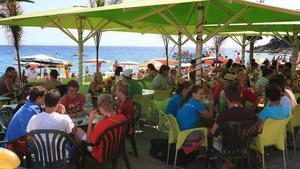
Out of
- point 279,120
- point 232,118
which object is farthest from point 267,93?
point 232,118

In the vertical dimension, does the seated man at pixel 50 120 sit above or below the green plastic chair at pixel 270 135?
above

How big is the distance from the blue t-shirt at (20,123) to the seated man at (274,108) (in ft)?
9.68

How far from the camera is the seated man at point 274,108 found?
5.22m

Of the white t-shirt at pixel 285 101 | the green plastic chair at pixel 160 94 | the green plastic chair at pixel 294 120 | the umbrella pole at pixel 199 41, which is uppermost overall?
the umbrella pole at pixel 199 41

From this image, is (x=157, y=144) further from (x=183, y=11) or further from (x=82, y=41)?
(x=82, y=41)

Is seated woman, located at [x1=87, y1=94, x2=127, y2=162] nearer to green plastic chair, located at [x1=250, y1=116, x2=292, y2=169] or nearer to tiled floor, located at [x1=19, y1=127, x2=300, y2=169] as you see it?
tiled floor, located at [x1=19, y1=127, x2=300, y2=169]

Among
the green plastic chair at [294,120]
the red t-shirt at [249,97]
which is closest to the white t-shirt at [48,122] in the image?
the green plastic chair at [294,120]

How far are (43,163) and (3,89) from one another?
5.72 m

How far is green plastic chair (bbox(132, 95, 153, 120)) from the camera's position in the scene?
7559 mm

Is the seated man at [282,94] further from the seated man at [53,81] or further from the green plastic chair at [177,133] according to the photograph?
the seated man at [53,81]

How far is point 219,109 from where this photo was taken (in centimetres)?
656

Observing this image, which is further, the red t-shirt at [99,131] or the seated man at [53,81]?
the seated man at [53,81]

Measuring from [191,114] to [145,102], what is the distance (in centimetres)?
245

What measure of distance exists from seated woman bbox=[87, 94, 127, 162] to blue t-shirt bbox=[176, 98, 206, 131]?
3.36ft
